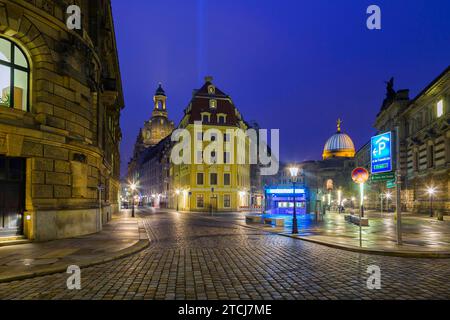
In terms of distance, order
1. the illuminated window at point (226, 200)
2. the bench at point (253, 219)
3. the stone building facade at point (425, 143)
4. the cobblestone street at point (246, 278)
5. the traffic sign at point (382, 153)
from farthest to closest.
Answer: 1. the illuminated window at point (226, 200)
2. the stone building facade at point (425, 143)
3. the bench at point (253, 219)
4. the traffic sign at point (382, 153)
5. the cobblestone street at point (246, 278)

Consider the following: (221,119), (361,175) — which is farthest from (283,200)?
(361,175)

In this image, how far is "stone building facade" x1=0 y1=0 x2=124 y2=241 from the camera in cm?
1522

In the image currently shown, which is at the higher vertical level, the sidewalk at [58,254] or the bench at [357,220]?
the sidewalk at [58,254]

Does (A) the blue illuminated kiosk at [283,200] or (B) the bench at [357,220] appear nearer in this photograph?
(B) the bench at [357,220]

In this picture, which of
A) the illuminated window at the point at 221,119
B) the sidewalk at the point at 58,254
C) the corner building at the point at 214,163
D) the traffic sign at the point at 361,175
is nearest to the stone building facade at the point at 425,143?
the traffic sign at the point at 361,175

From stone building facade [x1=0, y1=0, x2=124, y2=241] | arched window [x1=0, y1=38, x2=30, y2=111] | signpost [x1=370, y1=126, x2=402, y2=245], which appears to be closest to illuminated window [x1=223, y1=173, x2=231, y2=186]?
stone building facade [x1=0, y1=0, x2=124, y2=241]

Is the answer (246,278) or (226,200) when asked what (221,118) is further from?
(246,278)

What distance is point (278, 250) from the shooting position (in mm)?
14086

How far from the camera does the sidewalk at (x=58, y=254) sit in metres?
9.81

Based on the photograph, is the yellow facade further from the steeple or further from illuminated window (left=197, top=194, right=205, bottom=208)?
the steeple

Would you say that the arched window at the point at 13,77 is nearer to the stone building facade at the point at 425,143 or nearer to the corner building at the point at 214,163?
the stone building facade at the point at 425,143

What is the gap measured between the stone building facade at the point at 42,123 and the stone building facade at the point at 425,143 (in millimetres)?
32814

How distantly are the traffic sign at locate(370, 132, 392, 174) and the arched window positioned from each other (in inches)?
600
